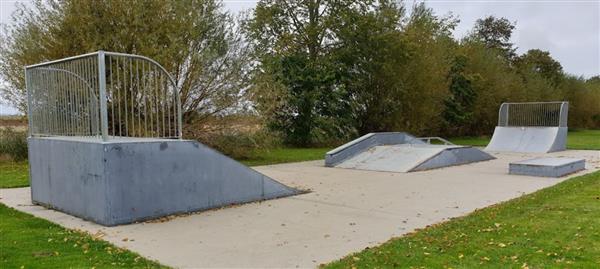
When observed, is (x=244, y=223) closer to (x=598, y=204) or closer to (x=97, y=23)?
(x=598, y=204)

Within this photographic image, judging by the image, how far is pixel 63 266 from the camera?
13.0ft

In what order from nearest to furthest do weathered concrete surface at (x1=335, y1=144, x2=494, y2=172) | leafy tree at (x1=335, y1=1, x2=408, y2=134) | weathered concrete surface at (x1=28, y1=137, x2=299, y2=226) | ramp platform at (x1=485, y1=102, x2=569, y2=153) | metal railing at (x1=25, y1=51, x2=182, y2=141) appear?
weathered concrete surface at (x1=28, y1=137, x2=299, y2=226)
metal railing at (x1=25, y1=51, x2=182, y2=141)
weathered concrete surface at (x1=335, y1=144, x2=494, y2=172)
ramp platform at (x1=485, y1=102, x2=569, y2=153)
leafy tree at (x1=335, y1=1, x2=408, y2=134)

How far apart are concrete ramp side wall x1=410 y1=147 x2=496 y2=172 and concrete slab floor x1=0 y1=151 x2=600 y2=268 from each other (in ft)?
5.71

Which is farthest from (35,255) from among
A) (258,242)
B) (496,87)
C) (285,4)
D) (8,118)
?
(496,87)

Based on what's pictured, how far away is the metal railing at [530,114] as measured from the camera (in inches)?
769

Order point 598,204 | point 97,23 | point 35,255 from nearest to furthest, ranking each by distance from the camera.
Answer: point 35,255, point 598,204, point 97,23

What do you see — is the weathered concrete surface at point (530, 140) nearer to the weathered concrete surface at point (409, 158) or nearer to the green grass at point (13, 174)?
the weathered concrete surface at point (409, 158)

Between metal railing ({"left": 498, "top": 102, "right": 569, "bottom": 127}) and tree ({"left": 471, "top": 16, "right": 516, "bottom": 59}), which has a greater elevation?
tree ({"left": 471, "top": 16, "right": 516, "bottom": 59})

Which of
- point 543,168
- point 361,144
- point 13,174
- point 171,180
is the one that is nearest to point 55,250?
point 171,180

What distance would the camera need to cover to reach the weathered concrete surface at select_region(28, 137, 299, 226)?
556cm

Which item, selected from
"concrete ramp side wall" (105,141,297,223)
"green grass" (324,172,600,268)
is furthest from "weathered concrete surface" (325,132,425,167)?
"green grass" (324,172,600,268)

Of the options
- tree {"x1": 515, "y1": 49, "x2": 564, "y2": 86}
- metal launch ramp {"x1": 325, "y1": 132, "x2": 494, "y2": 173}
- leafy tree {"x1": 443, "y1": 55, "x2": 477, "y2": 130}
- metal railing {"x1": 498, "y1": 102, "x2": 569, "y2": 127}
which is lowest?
metal launch ramp {"x1": 325, "y1": 132, "x2": 494, "y2": 173}

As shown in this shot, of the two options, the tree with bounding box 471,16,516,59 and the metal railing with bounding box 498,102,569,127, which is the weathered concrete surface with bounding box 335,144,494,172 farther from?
the tree with bounding box 471,16,516,59

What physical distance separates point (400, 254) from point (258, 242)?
145 cm
